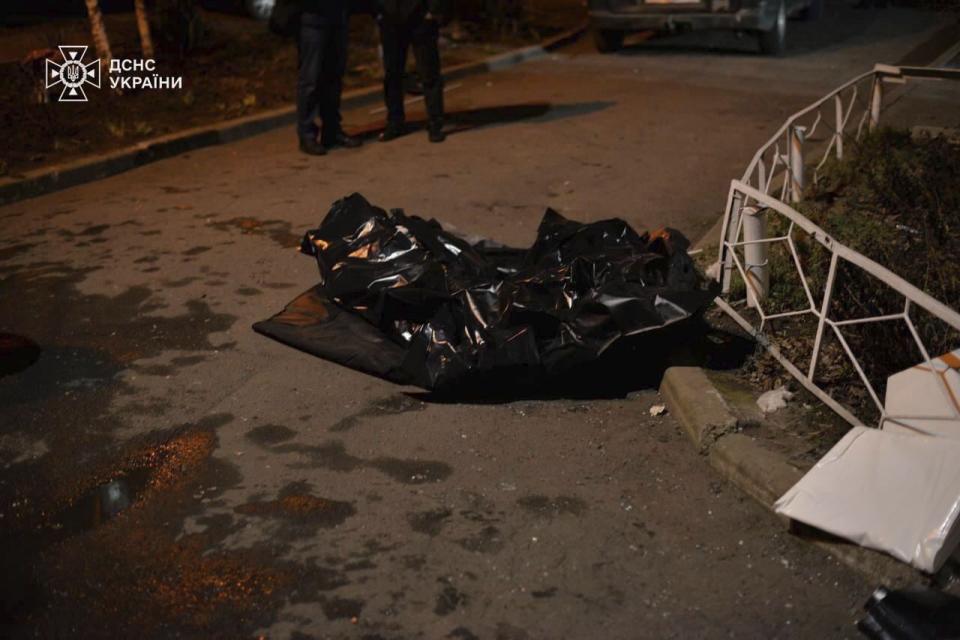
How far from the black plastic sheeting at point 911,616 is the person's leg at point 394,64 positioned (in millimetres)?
7048

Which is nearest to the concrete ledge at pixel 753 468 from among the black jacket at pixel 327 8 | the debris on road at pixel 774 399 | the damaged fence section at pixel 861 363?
the damaged fence section at pixel 861 363

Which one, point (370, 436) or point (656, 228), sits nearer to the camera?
point (370, 436)

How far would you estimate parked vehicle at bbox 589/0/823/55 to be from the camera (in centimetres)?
1298

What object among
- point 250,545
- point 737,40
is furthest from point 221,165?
point 737,40

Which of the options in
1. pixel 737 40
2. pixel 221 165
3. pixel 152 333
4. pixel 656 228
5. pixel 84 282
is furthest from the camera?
pixel 737 40

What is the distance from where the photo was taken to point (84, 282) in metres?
6.25

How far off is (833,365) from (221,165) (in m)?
5.88

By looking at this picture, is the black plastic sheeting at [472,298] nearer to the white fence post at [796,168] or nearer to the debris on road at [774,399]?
the debris on road at [774,399]

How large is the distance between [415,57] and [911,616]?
287 inches

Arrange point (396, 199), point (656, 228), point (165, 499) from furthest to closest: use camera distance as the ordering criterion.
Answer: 1. point (396, 199)
2. point (656, 228)
3. point (165, 499)

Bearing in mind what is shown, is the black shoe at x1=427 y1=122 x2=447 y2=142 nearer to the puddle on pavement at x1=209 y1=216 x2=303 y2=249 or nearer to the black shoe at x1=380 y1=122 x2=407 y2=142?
the black shoe at x1=380 y1=122 x2=407 y2=142

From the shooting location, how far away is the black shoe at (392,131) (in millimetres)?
9688

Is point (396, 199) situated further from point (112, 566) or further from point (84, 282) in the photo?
point (112, 566)

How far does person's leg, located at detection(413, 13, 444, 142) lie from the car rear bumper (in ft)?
15.3
